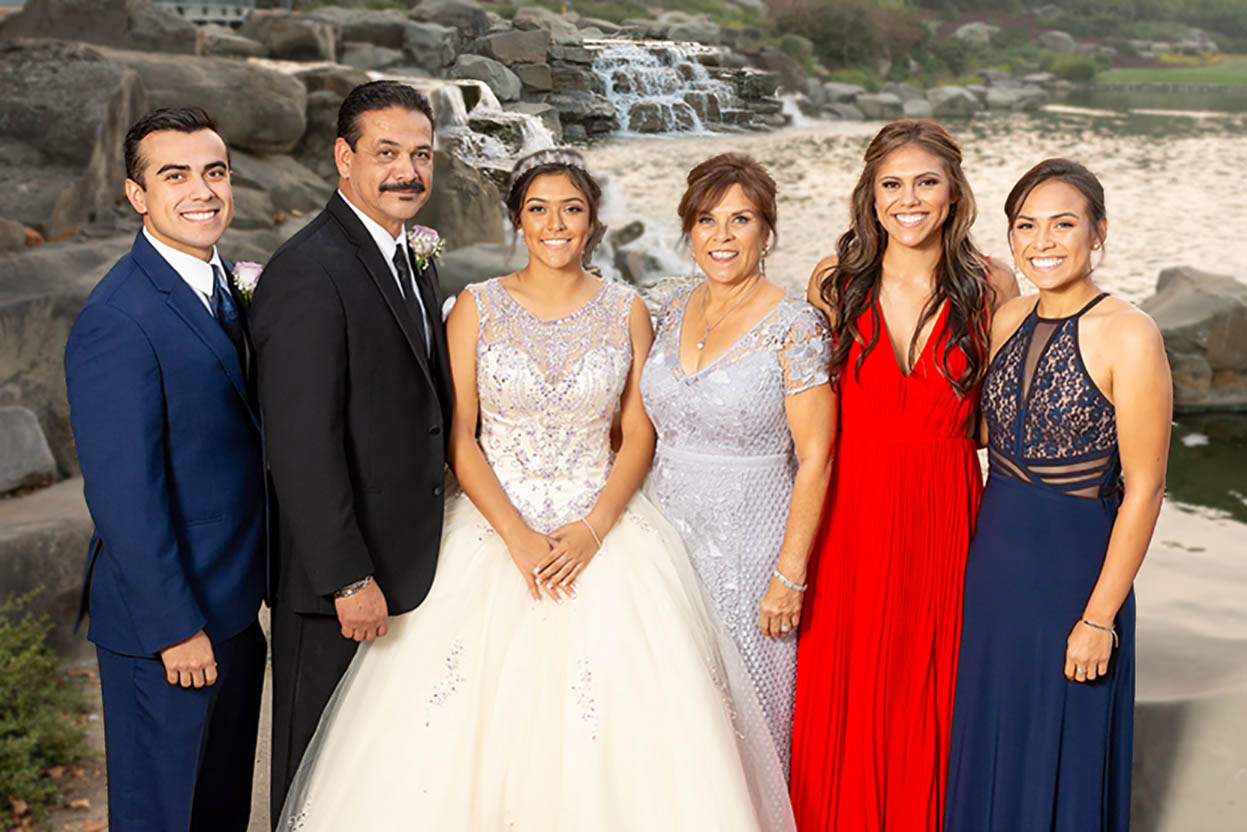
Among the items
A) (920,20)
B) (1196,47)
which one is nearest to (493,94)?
(920,20)

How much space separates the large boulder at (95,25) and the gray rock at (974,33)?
409cm

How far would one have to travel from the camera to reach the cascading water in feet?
14.0

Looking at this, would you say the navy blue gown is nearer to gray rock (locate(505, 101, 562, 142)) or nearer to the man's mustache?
the man's mustache

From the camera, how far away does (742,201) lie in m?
2.24

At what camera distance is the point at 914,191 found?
7.27 ft

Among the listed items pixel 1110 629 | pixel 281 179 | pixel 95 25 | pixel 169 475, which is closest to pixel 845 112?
pixel 1110 629

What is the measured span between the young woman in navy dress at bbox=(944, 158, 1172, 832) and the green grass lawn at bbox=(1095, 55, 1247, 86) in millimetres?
3869

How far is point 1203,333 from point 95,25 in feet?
23.3

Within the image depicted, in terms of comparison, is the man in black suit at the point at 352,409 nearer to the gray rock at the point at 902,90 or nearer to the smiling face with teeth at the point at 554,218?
the smiling face with teeth at the point at 554,218

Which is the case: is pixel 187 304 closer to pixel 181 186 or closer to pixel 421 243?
pixel 181 186

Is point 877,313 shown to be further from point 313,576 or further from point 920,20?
point 920,20

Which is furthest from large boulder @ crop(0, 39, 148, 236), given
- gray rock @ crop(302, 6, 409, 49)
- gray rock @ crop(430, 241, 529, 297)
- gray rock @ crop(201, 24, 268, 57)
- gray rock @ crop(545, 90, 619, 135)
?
gray rock @ crop(545, 90, 619, 135)

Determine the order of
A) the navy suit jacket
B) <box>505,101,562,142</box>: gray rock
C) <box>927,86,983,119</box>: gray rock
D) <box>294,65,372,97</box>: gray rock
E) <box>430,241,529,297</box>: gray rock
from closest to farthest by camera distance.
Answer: the navy suit jacket < <box>505,101,562,142</box>: gray rock < <box>430,241,529,297</box>: gray rock < <box>927,86,983,119</box>: gray rock < <box>294,65,372,97</box>: gray rock

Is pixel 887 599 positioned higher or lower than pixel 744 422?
lower
